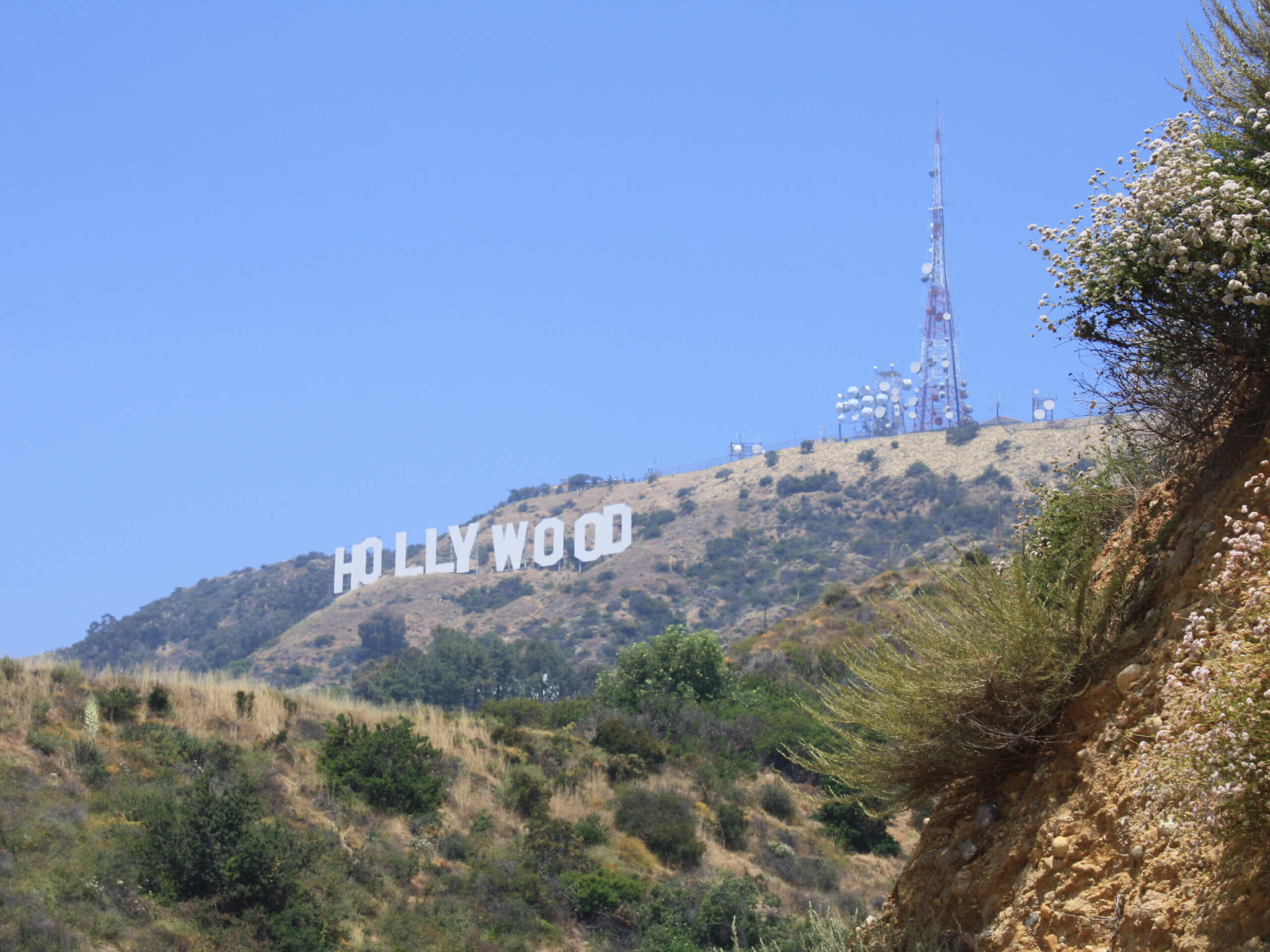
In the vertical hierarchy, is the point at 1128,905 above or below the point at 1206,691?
below

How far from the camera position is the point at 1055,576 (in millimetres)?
7086

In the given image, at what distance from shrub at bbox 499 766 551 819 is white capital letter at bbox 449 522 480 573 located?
227ft

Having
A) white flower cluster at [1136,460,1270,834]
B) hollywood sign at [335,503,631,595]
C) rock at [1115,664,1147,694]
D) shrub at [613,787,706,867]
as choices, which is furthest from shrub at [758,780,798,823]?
hollywood sign at [335,503,631,595]

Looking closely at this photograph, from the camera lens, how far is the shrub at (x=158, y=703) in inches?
838

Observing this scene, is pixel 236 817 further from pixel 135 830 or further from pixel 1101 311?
pixel 1101 311

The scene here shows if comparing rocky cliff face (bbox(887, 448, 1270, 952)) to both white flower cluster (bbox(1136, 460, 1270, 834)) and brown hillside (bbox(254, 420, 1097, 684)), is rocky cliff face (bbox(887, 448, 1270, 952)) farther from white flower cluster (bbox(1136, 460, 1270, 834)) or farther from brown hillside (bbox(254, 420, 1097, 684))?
brown hillside (bbox(254, 420, 1097, 684))

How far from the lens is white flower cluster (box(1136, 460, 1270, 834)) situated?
406 centimetres

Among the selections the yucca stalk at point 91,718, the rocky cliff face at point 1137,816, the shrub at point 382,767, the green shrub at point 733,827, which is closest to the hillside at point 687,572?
the green shrub at point 733,827

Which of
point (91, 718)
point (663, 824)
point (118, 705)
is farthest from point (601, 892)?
point (118, 705)

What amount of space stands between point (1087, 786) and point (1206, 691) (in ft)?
5.11

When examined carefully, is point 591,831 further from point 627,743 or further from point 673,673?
point 673,673

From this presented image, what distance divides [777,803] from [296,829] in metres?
13.5

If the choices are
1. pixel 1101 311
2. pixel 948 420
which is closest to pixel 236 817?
pixel 1101 311

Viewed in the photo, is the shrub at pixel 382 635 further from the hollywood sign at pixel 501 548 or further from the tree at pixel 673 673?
the tree at pixel 673 673
